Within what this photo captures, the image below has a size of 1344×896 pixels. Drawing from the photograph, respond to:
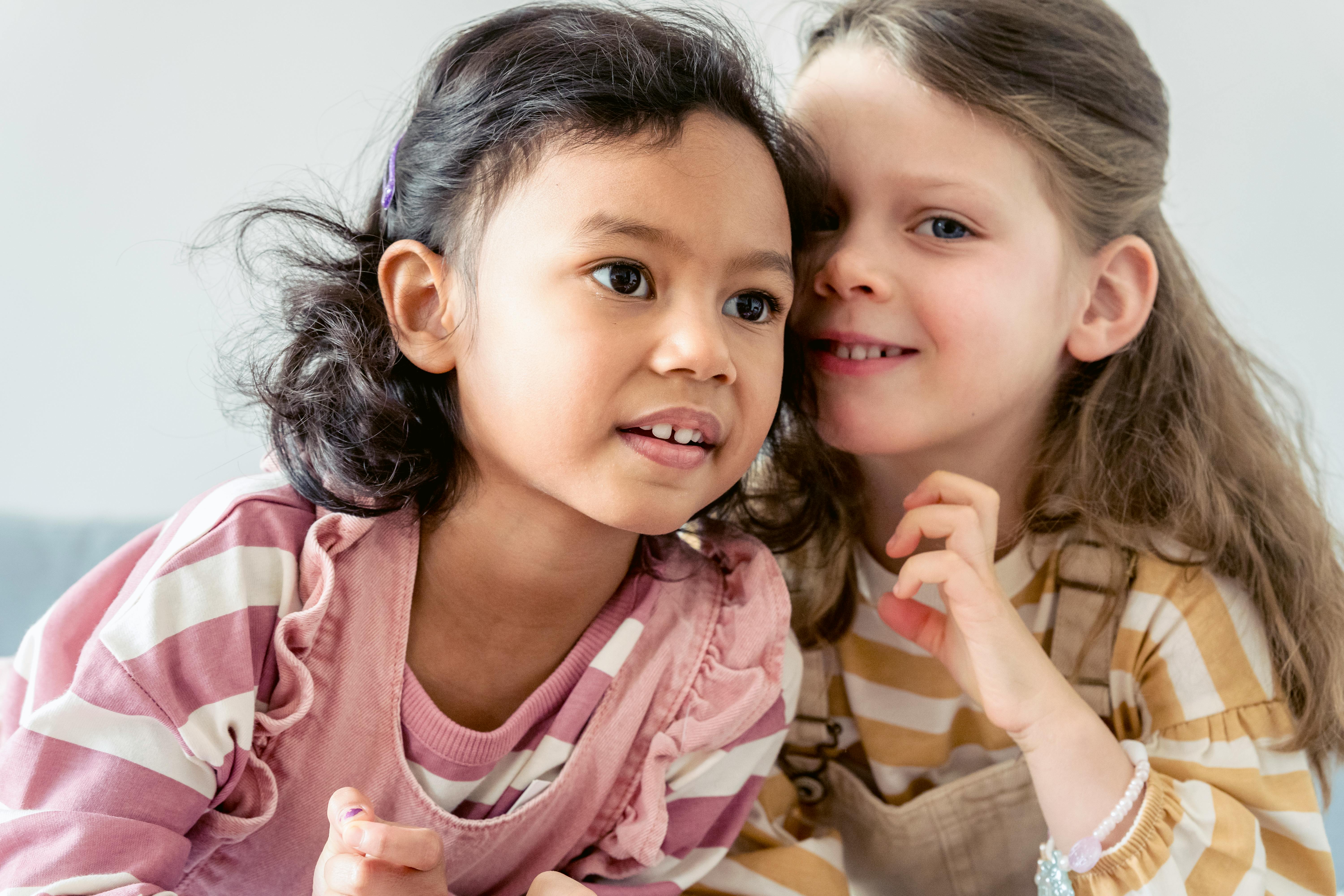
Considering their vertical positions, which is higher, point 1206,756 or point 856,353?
point 856,353

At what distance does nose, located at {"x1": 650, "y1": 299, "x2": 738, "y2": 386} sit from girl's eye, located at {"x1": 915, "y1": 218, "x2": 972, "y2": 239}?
0.28 metres

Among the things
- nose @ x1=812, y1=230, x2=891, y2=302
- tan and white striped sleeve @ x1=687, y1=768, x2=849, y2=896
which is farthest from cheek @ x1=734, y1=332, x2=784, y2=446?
tan and white striped sleeve @ x1=687, y1=768, x2=849, y2=896

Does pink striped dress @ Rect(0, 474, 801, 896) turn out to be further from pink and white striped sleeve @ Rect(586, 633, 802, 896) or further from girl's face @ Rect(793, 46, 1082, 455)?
girl's face @ Rect(793, 46, 1082, 455)

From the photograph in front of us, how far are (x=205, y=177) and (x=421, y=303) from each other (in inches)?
30.0

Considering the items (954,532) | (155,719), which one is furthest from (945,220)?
(155,719)

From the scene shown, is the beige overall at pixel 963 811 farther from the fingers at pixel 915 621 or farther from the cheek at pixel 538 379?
the cheek at pixel 538 379

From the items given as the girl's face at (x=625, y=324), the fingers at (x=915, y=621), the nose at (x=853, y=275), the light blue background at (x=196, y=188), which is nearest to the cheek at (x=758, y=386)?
the girl's face at (x=625, y=324)

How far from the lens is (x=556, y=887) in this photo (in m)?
0.76

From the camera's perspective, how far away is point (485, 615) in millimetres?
840

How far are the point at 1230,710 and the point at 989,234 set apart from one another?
1.35 ft

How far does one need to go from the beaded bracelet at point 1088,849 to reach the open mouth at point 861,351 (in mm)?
350

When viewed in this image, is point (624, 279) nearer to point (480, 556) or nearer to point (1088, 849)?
point (480, 556)

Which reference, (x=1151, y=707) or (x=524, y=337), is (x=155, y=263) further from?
(x=1151, y=707)

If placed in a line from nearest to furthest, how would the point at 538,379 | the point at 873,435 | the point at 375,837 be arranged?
the point at 375,837 → the point at 538,379 → the point at 873,435
